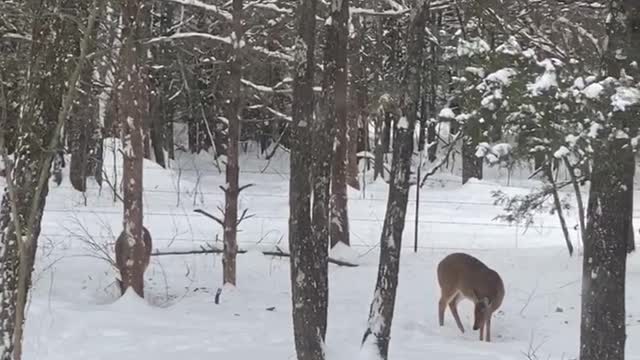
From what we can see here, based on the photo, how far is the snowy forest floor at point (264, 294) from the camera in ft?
28.3

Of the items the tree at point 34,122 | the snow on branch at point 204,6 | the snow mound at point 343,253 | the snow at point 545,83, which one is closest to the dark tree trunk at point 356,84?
the snow mound at point 343,253

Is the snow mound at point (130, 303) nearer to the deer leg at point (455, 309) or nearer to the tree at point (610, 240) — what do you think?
the deer leg at point (455, 309)

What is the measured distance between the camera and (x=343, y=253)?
13852 millimetres

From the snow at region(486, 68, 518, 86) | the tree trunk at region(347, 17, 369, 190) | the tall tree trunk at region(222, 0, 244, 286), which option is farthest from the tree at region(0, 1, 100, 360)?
the tree trunk at region(347, 17, 369, 190)

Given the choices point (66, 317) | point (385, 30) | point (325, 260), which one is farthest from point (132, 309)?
point (385, 30)

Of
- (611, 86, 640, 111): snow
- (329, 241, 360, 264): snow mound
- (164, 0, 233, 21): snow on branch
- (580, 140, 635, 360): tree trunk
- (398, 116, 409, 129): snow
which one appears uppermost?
(164, 0, 233, 21): snow on branch

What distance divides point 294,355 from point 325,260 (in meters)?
1.58

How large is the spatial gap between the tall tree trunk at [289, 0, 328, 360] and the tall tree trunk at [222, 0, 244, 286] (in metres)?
4.18

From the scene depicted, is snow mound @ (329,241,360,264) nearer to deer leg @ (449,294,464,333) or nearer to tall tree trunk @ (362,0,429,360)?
deer leg @ (449,294,464,333)

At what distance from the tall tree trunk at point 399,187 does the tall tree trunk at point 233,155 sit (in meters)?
3.85

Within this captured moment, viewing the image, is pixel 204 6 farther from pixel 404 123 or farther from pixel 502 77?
pixel 502 77

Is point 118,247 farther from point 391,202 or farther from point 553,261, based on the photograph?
point 553,261

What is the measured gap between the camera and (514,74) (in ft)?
20.3

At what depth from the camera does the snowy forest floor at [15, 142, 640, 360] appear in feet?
28.3
